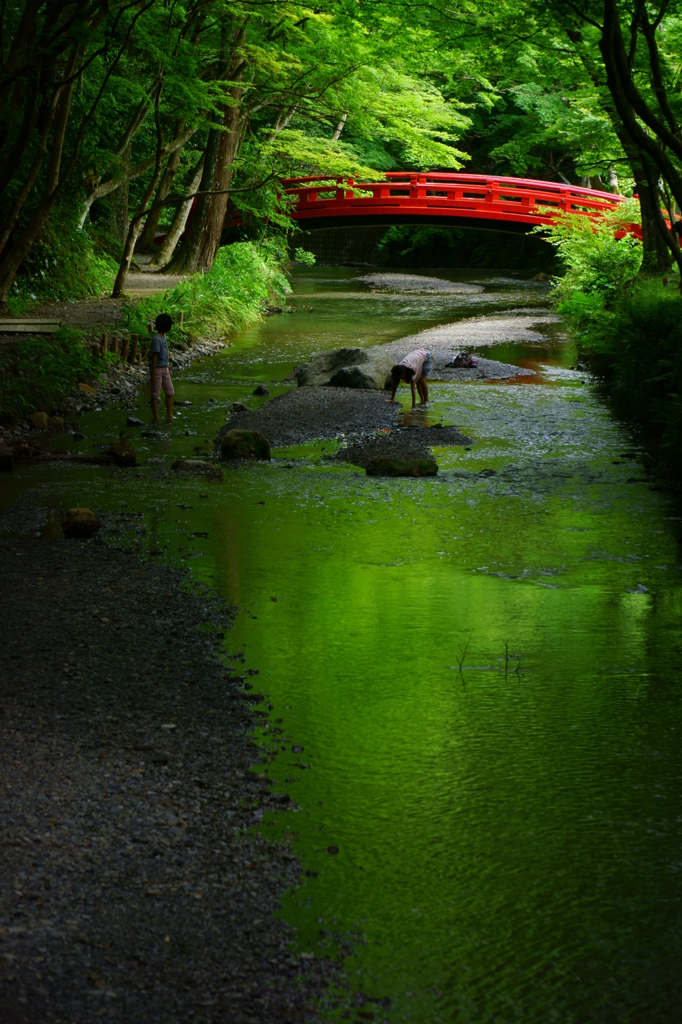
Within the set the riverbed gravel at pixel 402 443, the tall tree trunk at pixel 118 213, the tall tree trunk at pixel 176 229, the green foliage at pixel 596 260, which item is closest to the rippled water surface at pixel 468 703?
the riverbed gravel at pixel 402 443

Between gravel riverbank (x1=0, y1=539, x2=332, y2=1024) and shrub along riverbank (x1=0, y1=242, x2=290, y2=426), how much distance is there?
626 cm

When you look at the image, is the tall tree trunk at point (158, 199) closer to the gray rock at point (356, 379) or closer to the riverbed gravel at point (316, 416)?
the gray rock at point (356, 379)

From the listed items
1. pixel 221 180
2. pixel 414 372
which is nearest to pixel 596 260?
pixel 221 180

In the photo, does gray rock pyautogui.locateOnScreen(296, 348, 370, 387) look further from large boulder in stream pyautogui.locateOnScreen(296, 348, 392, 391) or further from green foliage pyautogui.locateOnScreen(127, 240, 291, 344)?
green foliage pyautogui.locateOnScreen(127, 240, 291, 344)

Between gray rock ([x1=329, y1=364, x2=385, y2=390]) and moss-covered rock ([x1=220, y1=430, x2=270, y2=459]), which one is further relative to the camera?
gray rock ([x1=329, y1=364, x2=385, y2=390])

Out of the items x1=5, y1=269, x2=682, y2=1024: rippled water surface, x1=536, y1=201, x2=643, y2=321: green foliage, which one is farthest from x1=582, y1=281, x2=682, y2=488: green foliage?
x1=536, y1=201, x2=643, y2=321: green foliage

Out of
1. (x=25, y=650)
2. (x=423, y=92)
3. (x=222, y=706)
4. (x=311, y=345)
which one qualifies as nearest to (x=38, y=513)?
(x=25, y=650)

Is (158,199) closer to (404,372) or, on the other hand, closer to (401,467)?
(404,372)

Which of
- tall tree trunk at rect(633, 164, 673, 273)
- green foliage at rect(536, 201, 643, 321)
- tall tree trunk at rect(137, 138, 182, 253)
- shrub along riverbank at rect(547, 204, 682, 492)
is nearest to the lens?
shrub along riverbank at rect(547, 204, 682, 492)

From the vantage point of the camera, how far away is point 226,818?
3.84m

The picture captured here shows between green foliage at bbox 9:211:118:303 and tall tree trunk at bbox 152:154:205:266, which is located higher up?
tall tree trunk at bbox 152:154:205:266

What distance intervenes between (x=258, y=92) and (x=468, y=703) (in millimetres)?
18651

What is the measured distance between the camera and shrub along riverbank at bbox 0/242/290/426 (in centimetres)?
1151

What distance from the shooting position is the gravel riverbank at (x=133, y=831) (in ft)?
9.45
